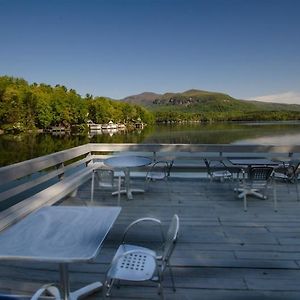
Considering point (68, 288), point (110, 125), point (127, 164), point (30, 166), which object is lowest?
point (110, 125)

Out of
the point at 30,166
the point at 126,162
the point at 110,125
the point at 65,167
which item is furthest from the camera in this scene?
the point at 110,125

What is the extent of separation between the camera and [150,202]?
5.39 meters

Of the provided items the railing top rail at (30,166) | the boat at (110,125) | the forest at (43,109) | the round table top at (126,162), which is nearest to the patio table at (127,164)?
the round table top at (126,162)

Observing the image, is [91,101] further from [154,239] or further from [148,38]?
[154,239]

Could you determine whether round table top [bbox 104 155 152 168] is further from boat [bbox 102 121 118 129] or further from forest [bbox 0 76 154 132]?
boat [bbox 102 121 118 129]

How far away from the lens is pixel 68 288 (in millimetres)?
2242

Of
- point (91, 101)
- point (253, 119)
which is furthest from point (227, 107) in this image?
point (91, 101)

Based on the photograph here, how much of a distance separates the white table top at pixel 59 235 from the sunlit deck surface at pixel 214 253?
25.0 inches

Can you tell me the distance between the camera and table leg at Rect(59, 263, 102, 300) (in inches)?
84.1

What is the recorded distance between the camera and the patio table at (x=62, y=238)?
1.72 meters

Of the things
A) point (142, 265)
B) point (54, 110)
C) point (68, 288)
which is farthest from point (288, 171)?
point (54, 110)

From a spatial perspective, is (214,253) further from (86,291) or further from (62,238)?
(62,238)

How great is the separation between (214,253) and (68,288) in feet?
5.18

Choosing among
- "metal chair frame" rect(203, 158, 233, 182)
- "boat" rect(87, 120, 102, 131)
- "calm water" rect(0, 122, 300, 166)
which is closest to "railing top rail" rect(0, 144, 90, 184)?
"metal chair frame" rect(203, 158, 233, 182)
